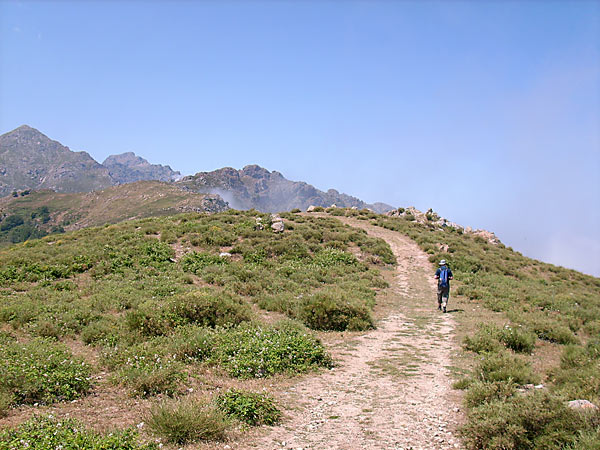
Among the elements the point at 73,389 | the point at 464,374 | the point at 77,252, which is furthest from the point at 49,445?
the point at 77,252

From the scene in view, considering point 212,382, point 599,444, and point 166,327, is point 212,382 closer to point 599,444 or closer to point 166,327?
point 166,327

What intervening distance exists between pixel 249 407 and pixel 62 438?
2.72m

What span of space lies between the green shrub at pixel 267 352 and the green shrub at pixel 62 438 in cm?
361

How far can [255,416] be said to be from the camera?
639 centimetres

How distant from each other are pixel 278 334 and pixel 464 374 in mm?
4750

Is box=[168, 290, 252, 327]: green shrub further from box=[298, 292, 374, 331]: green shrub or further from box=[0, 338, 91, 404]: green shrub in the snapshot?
box=[0, 338, 91, 404]: green shrub

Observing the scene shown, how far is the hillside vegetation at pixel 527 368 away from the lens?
Answer: 521 cm

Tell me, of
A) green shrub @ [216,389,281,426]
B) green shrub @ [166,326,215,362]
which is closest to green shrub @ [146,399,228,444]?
green shrub @ [216,389,281,426]

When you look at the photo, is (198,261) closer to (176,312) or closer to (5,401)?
(176,312)

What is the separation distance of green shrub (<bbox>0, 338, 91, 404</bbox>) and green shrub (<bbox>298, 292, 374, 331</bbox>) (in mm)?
→ 7610

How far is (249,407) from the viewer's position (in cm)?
650

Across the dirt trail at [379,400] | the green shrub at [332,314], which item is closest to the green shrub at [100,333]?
the dirt trail at [379,400]

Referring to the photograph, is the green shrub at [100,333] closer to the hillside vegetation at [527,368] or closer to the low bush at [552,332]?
the hillside vegetation at [527,368]

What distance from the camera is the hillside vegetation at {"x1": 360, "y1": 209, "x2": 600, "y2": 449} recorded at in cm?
521
